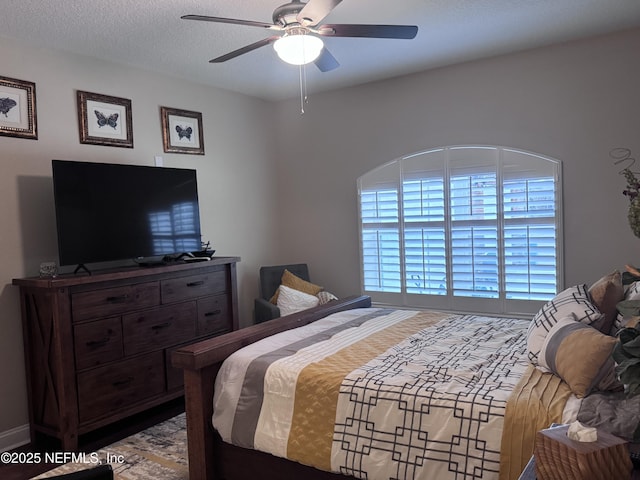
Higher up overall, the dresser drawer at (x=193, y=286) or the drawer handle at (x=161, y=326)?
the dresser drawer at (x=193, y=286)

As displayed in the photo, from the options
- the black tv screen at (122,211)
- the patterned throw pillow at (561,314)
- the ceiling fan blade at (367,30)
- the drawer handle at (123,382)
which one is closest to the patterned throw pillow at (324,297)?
the black tv screen at (122,211)

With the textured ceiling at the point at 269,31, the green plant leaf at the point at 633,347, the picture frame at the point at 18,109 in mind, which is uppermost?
the textured ceiling at the point at 269,31

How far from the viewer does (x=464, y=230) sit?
4.29 metres

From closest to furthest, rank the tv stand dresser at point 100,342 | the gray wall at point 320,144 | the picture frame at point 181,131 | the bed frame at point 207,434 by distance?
the bed frame at point 207,434
the tv stand dresser at point 100,342
the gray wall at point 320,144
the picture frame at point 181,131

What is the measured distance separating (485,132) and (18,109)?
3.56m

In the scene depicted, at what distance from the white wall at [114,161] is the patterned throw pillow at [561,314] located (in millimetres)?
3143

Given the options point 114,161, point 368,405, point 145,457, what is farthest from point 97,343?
point 368,405

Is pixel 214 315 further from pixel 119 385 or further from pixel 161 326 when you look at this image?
pixel 119 385

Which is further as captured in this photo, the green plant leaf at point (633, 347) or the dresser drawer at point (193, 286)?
the dresser drawer at point (193, 286)

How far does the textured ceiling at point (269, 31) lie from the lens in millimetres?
2914

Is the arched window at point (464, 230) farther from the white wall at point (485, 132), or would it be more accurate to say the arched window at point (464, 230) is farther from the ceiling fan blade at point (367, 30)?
the ceiling fan blade at point (367, 30)

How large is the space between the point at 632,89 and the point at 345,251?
9.14 feet

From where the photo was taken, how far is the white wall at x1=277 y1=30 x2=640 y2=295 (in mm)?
3691

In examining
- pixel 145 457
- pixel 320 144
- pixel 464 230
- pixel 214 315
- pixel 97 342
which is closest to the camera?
pixel 145 457
